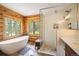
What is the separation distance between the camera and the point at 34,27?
1.40 metres

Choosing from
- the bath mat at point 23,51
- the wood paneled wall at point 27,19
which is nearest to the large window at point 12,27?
the wood paneled wall at point 27,19

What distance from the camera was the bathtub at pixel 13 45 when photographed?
125 centimetres

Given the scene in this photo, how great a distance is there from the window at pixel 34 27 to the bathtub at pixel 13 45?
10cm

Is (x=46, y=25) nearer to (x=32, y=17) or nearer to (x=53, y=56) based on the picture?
(x=32, y=17)

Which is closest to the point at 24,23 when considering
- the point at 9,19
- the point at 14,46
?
the point at 9,19

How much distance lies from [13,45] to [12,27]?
227 mm

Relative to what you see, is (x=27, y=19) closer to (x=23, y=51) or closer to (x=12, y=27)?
(x=12, y=27)

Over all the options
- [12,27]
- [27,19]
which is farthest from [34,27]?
[12,27]

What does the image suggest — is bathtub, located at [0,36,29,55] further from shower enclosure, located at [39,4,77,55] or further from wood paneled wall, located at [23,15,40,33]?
shower enclosure, located at [39,4,77,55]

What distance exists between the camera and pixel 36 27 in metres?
1.38

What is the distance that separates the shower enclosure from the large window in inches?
11.6

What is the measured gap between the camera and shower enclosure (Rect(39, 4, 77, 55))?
1.35 metres

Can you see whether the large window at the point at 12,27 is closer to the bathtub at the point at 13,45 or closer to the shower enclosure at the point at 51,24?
the bathtub at the point at 13,45

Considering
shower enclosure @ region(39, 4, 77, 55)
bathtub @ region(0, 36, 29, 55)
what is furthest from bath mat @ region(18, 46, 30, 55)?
shower enclosure @ region(39, 4, 77, 55)
